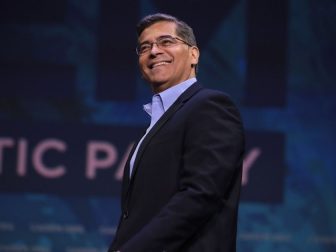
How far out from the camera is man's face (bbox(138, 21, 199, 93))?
1.46 metres

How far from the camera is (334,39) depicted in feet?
11.9

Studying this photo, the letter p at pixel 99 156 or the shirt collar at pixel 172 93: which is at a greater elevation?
the shirt collar at pixel 172 93

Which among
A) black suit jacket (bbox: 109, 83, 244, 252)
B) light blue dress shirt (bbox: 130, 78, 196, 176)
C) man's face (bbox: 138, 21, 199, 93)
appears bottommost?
black suit jacket (bbox: 109, 83, 244, 252)

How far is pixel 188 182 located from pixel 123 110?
2.31 m

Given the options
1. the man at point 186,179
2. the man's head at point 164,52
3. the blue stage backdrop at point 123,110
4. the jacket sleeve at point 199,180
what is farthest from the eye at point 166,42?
the blue stage backdrop at point 123,110

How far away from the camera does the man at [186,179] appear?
124 cm

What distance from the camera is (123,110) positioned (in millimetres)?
3543

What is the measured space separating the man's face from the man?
51 mm

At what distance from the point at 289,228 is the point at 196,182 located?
7.75 ft

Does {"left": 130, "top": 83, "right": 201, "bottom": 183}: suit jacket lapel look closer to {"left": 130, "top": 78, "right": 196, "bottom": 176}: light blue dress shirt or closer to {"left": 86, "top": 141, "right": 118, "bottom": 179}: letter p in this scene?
{"left": 130, "top": 78, "right": 196, "bottom": 176}: light blue dress shirt

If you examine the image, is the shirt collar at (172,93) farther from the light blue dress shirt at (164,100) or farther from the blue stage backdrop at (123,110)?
the blue stage backdrop at (123,110)

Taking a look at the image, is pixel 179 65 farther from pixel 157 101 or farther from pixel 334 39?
pixel 334 39

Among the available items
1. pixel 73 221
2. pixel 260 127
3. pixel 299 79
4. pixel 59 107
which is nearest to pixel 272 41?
pixel 299 79

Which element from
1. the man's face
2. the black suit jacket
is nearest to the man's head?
the man's face
